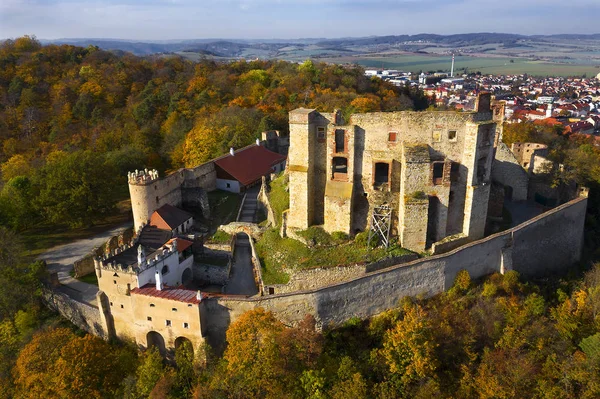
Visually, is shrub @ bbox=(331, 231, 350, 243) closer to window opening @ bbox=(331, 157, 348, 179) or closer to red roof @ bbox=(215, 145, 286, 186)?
window opening @ bbox=(331, 157, 348, 179)

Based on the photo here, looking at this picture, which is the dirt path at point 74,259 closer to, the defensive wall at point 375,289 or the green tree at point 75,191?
the defensive wall at point 375,289

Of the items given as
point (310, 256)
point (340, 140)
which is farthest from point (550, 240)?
point (310, 256)

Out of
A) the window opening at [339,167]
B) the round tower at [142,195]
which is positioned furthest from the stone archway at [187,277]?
the window opening at [339,167]

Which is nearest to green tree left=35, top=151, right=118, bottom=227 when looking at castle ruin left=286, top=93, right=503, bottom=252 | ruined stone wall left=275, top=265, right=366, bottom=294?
castle ruin left=286, top=93, right=503, bottom=252

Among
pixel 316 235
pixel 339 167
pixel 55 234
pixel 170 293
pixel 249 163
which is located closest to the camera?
pixel 170 293

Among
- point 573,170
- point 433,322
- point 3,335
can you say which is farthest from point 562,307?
point 3,335

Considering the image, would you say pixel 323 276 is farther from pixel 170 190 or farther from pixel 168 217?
pixel 170 190

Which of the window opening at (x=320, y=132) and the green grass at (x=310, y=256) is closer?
the green grass at (x=310, y=256)
